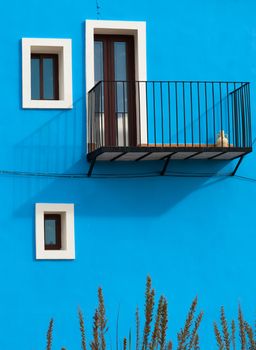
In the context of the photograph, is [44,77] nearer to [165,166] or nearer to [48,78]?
[48,78]

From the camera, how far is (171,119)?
54.2 feet

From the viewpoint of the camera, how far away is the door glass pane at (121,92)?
16266 mm

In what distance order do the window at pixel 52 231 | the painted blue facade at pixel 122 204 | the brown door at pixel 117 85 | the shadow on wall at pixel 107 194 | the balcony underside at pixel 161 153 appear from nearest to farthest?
the balcony underside at pixel 161 153, the painted blue facade at pixel 122 204, the shadow on wall at pixel 107 194, the window at pixel 52 231, the brown door at pixel 117 85

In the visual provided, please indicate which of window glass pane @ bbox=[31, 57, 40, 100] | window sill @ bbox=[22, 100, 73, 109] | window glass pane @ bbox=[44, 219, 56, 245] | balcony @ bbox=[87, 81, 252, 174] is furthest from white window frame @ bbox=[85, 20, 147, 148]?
window glass pane @ bbox=[44, 219, 56, 245]

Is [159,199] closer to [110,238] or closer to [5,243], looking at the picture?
[110,238]

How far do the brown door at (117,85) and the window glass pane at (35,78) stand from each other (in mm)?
926

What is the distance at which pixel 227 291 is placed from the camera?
54.1 feet

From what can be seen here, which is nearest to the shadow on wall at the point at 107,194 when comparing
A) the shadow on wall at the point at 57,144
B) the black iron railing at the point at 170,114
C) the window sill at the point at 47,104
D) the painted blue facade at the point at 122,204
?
the painted blue facade at the point at 122,204

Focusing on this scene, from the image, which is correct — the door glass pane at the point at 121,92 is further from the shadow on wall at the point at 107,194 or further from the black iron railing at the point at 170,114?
the shadow on wall at the point at 107,194

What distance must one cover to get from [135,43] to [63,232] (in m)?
3.26

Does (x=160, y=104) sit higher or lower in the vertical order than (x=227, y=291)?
higher

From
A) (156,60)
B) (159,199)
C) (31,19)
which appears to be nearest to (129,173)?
(159,199)

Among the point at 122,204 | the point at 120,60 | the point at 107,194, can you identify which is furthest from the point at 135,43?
the point at 122,204

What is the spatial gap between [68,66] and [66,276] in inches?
129
